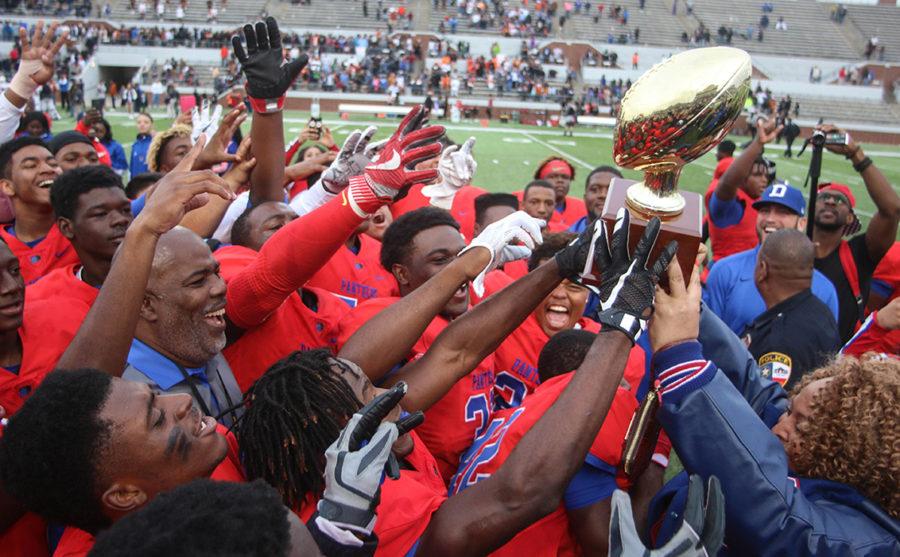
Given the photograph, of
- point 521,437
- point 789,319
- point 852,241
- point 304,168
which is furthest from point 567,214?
point 521,437

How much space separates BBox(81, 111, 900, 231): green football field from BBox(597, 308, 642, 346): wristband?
447 inches

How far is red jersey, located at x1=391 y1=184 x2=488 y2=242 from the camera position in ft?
17.5

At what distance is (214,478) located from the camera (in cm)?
172

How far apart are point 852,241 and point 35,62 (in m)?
5.52

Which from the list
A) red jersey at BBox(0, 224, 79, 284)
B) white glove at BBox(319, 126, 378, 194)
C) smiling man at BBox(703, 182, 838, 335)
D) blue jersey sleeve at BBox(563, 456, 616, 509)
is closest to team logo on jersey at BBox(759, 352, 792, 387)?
smiling man at BBox(703, 182, 838, 335)

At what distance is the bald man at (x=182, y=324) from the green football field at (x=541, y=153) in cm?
1126

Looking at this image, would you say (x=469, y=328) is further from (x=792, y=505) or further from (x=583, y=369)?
(x=792, y=505)

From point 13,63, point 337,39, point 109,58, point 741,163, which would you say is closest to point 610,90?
point 337,39

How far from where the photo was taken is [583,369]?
1.77 m

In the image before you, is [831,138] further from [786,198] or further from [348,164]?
[348,164]

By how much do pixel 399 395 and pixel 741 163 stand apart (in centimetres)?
401

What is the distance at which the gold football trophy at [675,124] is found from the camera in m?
1.81

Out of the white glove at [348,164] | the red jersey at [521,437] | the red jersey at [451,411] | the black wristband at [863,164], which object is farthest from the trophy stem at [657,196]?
the black wristband at [863,164]

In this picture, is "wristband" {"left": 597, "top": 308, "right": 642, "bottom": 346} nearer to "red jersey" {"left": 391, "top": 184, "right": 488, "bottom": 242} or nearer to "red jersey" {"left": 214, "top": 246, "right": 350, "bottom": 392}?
"red jersey" {"left": 214, "top": 246, "right": 350, "bottom": 392}
